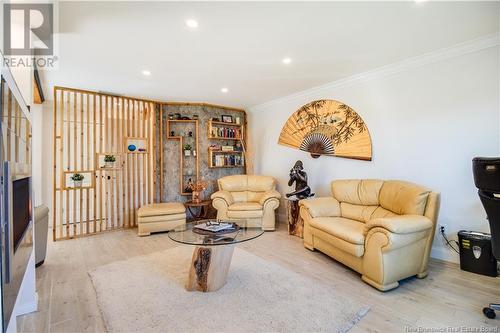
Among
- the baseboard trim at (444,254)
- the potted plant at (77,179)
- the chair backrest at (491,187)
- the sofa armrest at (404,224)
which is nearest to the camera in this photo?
the chair backrest at (491,187)

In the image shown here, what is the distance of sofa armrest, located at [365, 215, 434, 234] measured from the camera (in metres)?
2.17

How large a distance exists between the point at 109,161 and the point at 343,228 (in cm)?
427

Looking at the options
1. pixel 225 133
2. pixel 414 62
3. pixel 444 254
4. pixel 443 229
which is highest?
pixel 414 62

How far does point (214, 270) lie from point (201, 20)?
94.1 inches

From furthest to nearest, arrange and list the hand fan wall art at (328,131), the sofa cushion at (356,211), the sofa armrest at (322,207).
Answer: the hand fan wall art at (328,131)
the sofa armrest at (322,207)
the sofa cushion at (356,211)

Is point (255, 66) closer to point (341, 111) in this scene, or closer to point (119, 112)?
point (341, 111)

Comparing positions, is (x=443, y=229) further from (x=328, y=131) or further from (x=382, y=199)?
(x=328, y=131)

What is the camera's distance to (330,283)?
239cm

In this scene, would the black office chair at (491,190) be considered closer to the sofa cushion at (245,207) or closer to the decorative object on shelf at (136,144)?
the sofa cushion at (245,207)

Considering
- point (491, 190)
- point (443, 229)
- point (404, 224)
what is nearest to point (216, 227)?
point (404, 224)

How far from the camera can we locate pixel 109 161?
4461mm

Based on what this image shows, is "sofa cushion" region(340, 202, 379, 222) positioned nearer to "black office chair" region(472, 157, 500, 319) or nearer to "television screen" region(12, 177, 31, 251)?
"black office chair" region(472, 157, 500, 319)

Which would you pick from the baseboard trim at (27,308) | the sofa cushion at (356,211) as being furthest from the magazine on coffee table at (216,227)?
the sofa cushion at (356,211)

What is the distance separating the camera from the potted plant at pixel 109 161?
4425 mm
